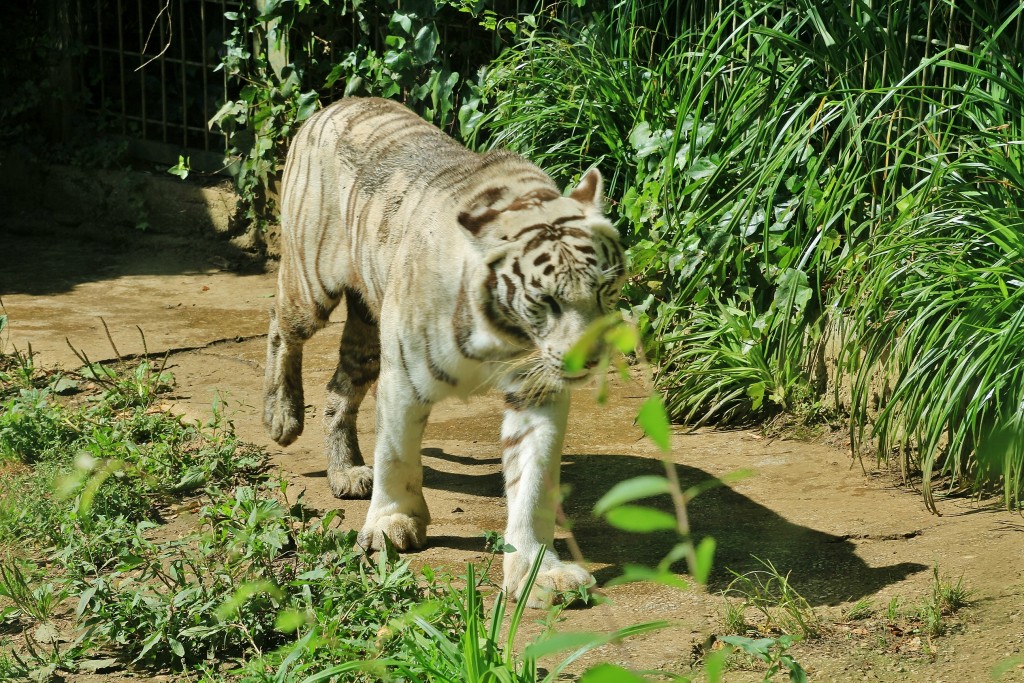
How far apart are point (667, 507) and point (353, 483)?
119cm

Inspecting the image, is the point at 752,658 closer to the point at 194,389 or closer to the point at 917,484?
the point at 917,484

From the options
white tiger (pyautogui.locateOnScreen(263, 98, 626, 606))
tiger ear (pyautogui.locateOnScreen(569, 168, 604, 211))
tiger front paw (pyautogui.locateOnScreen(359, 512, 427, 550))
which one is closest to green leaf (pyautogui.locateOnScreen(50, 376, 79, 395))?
white tiger (pyautogui.locateOnScreen(263, 98, 626, 606))

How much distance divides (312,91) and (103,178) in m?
1.99

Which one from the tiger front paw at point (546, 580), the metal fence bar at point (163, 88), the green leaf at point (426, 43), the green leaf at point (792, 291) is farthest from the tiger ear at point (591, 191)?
the metal fence bar at point (163, 88)

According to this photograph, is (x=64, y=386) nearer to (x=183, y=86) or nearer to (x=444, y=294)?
(x=444, y=294)

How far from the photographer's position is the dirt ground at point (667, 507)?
10.5ft

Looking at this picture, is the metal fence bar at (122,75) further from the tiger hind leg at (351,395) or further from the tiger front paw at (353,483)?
the tiger front paw at (353,483)

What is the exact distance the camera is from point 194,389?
569 centimetres

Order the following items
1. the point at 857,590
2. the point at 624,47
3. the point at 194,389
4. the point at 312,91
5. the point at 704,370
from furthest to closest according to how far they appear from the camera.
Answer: the point at 312,91
the point at 624,47
the point at 194,389
the point at 704,370
the point at 857,590

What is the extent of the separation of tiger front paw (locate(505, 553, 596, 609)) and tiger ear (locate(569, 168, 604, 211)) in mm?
1136

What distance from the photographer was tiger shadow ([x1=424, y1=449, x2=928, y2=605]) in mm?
3676

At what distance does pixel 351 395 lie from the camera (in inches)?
184

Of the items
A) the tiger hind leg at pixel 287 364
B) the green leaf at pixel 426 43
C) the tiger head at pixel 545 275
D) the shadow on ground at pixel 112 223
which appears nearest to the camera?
the tiger head at pixel 545 275

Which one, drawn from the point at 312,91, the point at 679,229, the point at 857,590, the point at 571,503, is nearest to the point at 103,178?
the point at 312,91
